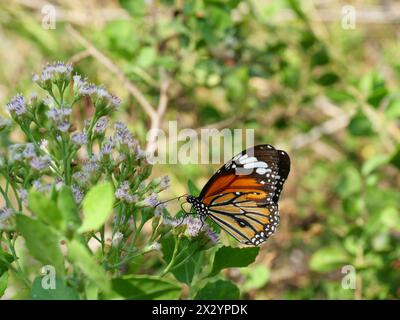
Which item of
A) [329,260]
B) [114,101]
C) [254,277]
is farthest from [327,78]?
[114,101]

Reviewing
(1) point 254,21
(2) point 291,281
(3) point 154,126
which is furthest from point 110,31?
(2) point 291,281

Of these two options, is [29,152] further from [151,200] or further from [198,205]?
[198,205]

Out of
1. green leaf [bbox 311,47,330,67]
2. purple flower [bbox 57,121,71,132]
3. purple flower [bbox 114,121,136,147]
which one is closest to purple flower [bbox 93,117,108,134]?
purple flower [bbox 114,121,136,147]

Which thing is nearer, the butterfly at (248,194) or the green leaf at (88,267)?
the green leaf at (88,267)

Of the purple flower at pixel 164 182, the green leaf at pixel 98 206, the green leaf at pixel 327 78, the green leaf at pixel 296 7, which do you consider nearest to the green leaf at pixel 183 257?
the purple flower at pixel 164 182

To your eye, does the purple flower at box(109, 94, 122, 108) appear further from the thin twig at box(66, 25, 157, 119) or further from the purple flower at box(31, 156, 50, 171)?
the thin twig at box(66, 25, 157, 119)

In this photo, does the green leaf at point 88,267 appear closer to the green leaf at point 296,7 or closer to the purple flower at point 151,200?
the purple flower at point 151,200

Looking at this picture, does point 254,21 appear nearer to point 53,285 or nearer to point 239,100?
point 239,100
